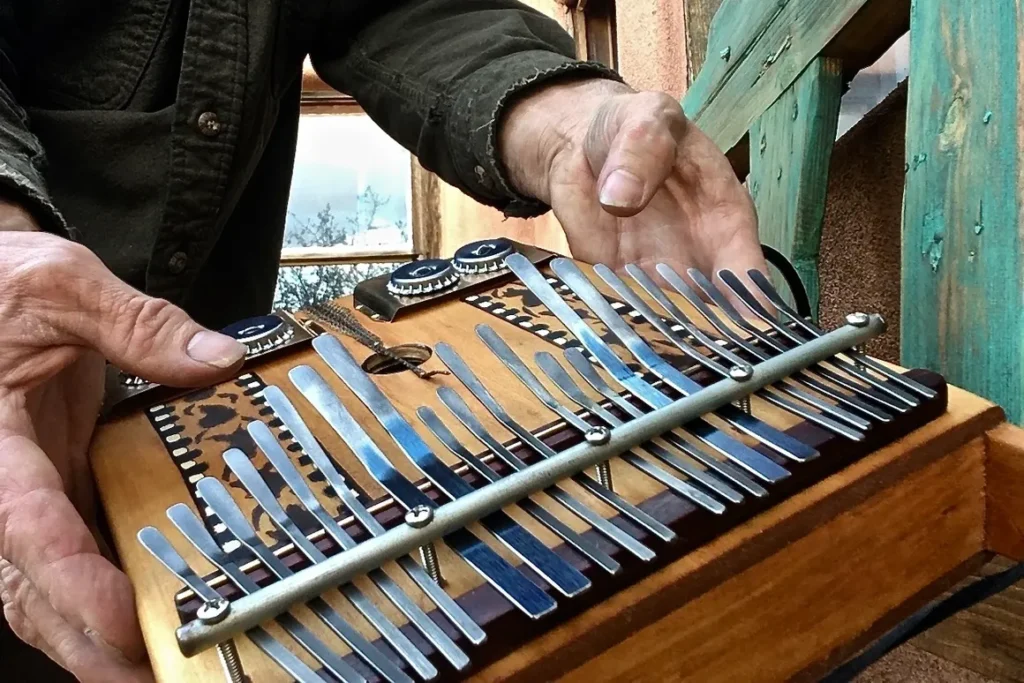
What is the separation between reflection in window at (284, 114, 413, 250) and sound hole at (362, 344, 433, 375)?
129 inches

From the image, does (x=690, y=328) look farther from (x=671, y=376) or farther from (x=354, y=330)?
(x=354, y=330)

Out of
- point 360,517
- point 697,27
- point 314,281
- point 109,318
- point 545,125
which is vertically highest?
point 697,27

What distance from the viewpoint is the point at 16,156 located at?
707 mm

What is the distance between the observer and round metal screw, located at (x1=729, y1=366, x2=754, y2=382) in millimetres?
544

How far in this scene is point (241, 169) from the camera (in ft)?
3.58

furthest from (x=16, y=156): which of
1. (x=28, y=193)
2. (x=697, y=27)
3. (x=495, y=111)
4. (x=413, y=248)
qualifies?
(x=413, y=248)

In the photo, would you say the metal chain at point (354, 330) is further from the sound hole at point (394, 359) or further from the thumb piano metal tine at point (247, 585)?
the thumb piano metal tine at point (247, 585)

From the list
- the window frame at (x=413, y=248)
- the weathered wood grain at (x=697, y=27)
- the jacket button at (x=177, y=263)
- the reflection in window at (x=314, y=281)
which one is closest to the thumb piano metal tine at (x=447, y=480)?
the jacket button at (x=177, y=263)

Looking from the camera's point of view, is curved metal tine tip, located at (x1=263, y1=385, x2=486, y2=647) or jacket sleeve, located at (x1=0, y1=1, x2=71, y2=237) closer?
curved metal tine tip, located at (x1=263, y1=385, x2=486, y2=647)

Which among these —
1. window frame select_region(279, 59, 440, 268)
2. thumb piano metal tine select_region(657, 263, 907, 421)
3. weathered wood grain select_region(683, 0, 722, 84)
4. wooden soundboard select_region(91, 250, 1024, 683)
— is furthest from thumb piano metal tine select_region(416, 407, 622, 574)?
window frame select_region(279, 59, 440, 268)

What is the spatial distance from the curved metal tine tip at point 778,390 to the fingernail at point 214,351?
0.98 ft

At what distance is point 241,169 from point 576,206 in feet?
1.58

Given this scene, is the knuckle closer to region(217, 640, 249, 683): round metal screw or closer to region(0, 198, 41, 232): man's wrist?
region(0, 198, 41, 232): man's wrist

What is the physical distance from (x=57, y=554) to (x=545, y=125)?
2.08 ft
